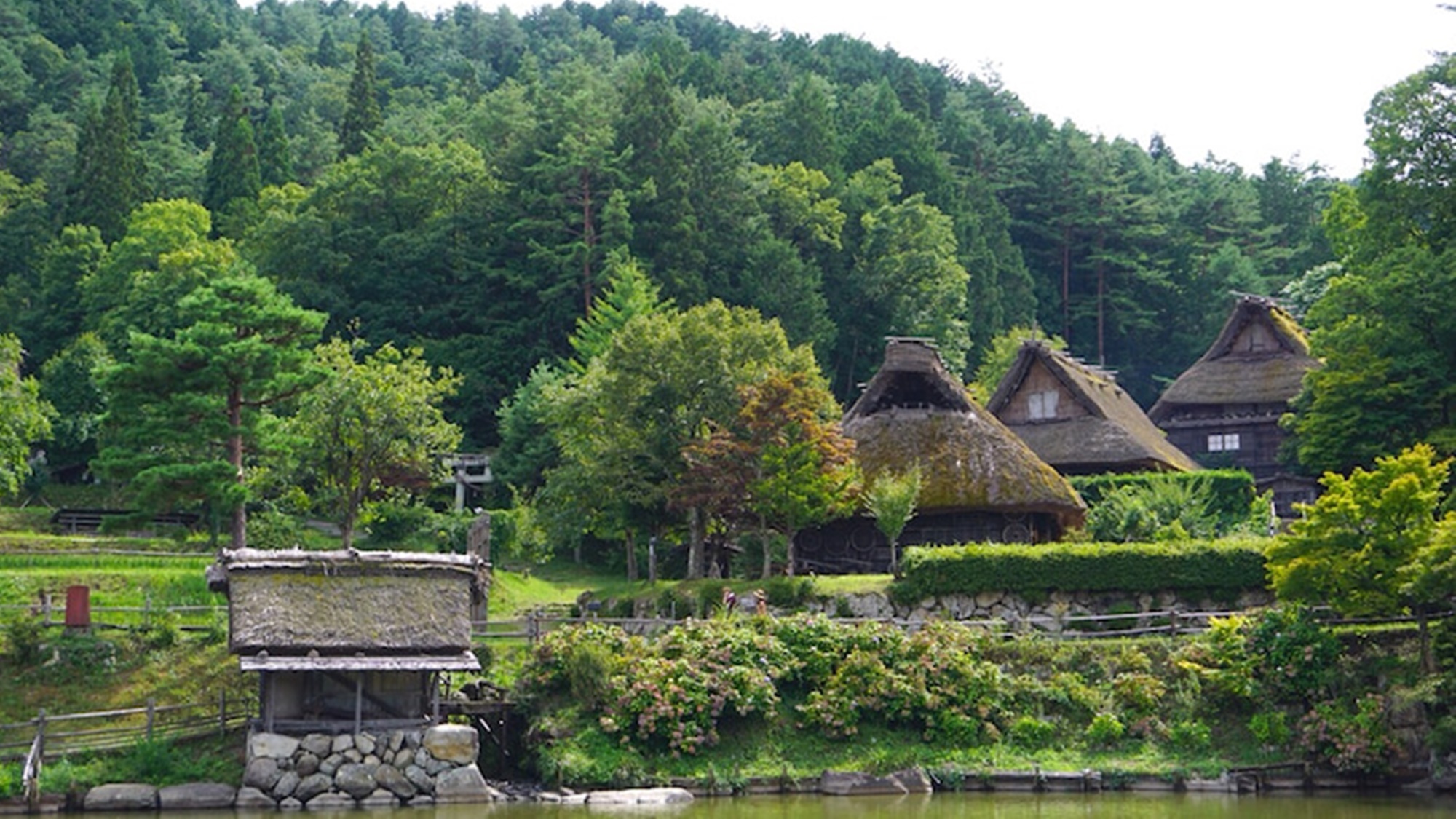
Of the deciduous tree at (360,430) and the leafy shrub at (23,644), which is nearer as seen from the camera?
the leafy shrub at (23,644)

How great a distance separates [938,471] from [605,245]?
2871 cm

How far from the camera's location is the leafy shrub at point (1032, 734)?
35750 millimetres

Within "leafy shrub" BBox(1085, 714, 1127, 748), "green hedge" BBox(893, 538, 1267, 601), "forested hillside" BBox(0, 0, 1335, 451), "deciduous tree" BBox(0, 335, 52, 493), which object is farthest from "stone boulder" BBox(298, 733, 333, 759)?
"forested hillside" BBox(0, 0, 1335, 451)

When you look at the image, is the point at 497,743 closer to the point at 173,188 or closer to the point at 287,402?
the point at 287,402

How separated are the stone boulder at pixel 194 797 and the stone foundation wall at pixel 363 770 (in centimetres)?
27

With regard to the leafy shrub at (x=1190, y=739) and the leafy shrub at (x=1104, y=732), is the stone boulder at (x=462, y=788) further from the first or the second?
the leafy shrub at (x=1190, y=739)

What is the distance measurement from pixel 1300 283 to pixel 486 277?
111 ft

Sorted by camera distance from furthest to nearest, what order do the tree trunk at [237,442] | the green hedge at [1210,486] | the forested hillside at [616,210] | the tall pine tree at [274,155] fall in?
1. the tall pine tree at [274,155]
2. the forested hillside at [616,210]
3. the green hedge at [1210,486]
4. the tree trunk at [237,442]

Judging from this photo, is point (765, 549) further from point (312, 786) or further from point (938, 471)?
point (312, 786)

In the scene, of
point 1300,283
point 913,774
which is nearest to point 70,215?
point 1300,283

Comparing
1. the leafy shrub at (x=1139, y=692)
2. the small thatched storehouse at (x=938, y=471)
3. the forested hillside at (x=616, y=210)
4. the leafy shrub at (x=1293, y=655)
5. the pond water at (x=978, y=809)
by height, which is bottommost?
the pond water at (x=978, y=809)

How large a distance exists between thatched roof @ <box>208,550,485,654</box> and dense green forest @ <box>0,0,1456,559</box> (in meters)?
8.91

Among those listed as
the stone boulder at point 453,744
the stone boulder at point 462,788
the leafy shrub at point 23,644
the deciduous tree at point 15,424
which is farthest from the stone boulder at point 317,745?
the deciduous tree at point 15,424

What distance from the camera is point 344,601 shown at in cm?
3519
